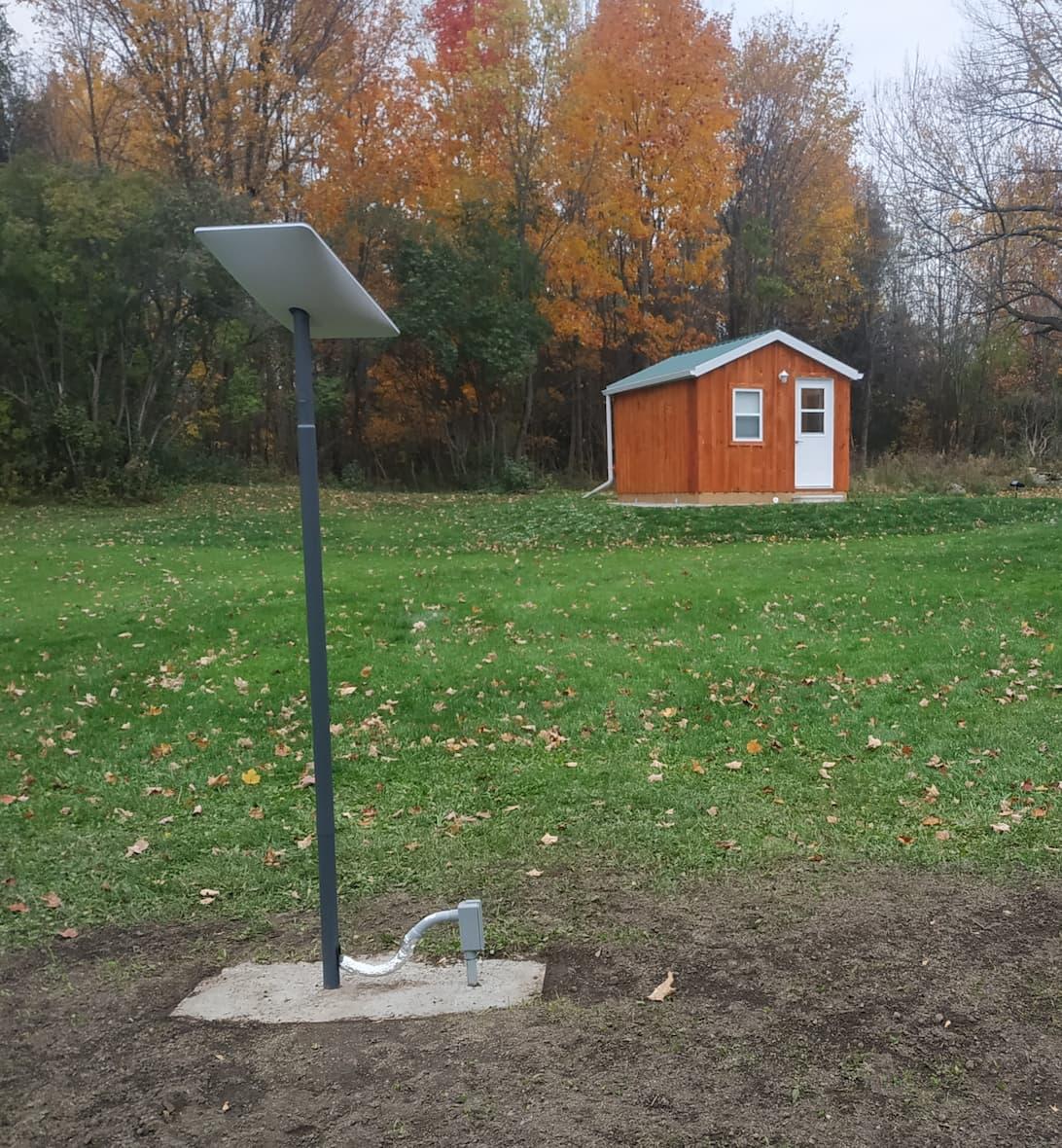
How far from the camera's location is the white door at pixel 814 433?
1806 cm

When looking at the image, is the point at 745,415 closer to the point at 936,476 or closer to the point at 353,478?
the point at 936,476

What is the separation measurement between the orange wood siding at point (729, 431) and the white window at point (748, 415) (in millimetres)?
90

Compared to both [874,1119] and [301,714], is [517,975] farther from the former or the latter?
[301,714]

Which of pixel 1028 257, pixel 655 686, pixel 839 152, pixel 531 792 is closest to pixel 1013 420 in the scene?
pixel 1028 257

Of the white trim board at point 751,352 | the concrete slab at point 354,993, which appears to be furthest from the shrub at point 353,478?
the concrete slab at point 354,993

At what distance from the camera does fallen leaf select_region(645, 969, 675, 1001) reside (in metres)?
2.89

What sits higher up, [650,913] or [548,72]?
[548,72]

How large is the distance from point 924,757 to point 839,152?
30008mm

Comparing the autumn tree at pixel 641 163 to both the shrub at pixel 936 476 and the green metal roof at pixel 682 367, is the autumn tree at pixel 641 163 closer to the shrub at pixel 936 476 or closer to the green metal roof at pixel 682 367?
the green metal roof at pixel 682 367

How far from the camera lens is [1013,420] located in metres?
31.1

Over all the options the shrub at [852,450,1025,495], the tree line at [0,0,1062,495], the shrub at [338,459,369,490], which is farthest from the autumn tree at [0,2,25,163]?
the shrub at [852,450,1025,495]

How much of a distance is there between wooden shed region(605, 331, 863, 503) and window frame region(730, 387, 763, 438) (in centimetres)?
2

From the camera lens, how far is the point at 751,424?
696 inches

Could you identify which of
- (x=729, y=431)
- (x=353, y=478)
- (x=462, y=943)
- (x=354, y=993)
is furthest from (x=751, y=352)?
(x=354, y=993)
